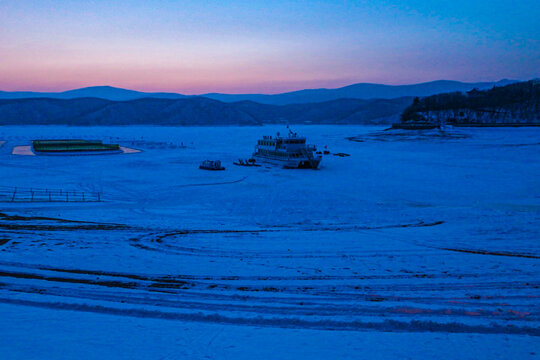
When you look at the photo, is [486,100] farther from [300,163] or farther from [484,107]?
[300,163]

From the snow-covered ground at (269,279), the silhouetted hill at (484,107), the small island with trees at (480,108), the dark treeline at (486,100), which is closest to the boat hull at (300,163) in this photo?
the snow-covered ground at (269,279)

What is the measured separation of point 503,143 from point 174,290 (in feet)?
191

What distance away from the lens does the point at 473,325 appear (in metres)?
6.25

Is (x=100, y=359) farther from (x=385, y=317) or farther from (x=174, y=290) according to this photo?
(x=385, y=317)

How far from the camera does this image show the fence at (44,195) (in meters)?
19.6

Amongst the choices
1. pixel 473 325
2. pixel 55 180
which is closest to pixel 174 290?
pixel 473 325

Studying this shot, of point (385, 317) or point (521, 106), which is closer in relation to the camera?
point (385, 317)

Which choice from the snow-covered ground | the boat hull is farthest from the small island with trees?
the snow-covered ground

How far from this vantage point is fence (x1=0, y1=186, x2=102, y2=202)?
64.2 ft

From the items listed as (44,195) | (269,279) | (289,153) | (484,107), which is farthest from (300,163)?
(484,107)

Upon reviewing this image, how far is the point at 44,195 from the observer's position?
21266 mm

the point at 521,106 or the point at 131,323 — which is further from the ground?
the point at 521,106

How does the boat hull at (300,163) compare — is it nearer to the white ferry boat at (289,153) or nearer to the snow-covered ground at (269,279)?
the white ferry boat at (289,153)

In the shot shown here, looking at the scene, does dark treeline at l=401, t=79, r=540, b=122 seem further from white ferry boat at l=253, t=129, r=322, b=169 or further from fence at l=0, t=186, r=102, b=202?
fence at l=0, t=186, r=102, b=202
